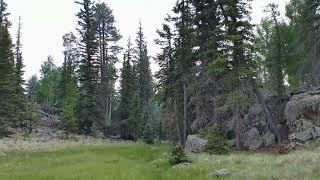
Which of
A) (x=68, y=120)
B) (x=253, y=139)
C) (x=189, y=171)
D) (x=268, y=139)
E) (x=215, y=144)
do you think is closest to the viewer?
(x=189, y=171)

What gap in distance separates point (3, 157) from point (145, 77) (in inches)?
2198

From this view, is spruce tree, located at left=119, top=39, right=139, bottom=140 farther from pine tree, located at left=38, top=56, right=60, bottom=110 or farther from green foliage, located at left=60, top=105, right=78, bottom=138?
pine tree, located at left=38, top=56, right=60, bottom=110

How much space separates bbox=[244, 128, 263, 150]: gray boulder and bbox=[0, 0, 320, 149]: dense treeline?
122 cm

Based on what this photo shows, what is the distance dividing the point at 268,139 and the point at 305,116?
388 centimetres

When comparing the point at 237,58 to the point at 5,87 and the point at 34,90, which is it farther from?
the point at 34,90

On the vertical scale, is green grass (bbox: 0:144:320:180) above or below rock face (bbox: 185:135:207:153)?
below

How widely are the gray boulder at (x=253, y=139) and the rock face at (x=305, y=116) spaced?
112 inches

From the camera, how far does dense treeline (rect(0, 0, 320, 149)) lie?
106 ft

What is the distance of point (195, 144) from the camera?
33.3 meters

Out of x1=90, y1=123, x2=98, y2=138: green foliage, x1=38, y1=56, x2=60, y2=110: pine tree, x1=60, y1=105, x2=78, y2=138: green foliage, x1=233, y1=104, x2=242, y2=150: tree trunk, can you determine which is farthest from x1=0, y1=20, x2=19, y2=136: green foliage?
x1=38, y1=56, x2=60, y2=110: pine tree

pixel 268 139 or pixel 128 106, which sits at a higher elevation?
pixel 128 106

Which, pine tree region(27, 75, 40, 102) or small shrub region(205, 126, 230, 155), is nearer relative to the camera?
small shrub region(205, 126, 230, 155)

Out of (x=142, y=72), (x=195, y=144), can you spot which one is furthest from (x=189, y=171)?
(x=142, y=72)

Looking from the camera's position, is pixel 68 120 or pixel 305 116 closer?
pixel 305 116
